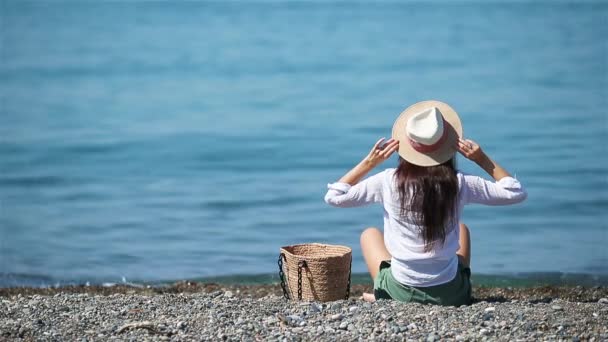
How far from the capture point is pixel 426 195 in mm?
5914

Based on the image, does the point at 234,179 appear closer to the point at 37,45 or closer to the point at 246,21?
the point at 37,45

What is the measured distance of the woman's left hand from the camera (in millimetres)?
6041

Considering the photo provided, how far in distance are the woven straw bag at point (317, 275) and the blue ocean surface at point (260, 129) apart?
9.22ft

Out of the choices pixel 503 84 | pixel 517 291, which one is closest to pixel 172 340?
pixel 517 291

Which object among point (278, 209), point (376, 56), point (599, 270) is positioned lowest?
point (599, 270)

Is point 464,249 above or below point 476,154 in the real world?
below

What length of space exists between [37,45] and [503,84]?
1450 cm

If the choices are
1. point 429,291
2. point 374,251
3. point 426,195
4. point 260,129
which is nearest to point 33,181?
point 260,129

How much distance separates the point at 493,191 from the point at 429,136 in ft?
1.76

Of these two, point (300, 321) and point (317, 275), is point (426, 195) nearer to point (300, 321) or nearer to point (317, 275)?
point (317, 275)

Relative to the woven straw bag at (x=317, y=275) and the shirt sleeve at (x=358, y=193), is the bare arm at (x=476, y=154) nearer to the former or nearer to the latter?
the shirt sleeve at (x=358, y=193)

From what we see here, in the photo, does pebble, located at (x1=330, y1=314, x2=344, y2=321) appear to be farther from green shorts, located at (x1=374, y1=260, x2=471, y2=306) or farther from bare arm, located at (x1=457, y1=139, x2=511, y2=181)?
bare arm, located at (x1=457, y1=139, x2=511, y2=181)

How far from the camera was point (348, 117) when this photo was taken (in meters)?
17.7

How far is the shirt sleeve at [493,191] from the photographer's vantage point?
5957 millimetres
